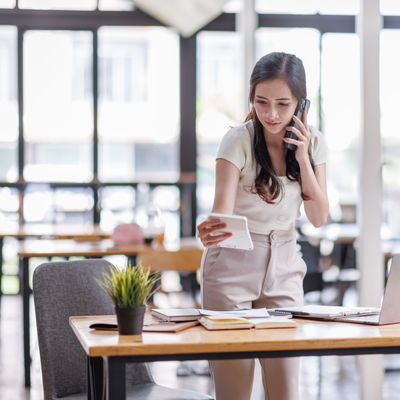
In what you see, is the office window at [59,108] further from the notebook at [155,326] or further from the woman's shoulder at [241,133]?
the notebook at [155,326]

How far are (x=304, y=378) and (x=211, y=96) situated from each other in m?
5.75

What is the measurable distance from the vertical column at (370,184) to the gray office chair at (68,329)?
233 cm

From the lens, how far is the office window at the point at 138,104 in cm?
1112

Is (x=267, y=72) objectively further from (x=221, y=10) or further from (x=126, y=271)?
(x=221, y=10)

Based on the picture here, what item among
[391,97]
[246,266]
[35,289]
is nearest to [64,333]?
[35,289]

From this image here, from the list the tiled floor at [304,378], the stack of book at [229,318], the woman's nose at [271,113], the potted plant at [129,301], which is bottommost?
the tiled floor at [304,378]

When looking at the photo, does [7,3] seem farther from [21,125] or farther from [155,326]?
[155,326]

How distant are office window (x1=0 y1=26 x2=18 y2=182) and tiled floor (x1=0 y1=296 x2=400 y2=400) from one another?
3.95 m

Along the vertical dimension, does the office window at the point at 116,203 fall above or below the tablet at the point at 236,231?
below

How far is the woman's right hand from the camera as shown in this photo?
112 inches

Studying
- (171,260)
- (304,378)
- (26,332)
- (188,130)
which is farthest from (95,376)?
(188,130)

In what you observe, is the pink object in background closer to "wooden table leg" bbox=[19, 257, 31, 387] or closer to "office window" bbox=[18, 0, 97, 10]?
"wooden table leg" bbox=[19, 257, 31, 387]

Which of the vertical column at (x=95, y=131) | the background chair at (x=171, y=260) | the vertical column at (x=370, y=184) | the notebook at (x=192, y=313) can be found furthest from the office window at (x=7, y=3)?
the notebook at (x=192, y=313)

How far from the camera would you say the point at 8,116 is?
11.0 meters
